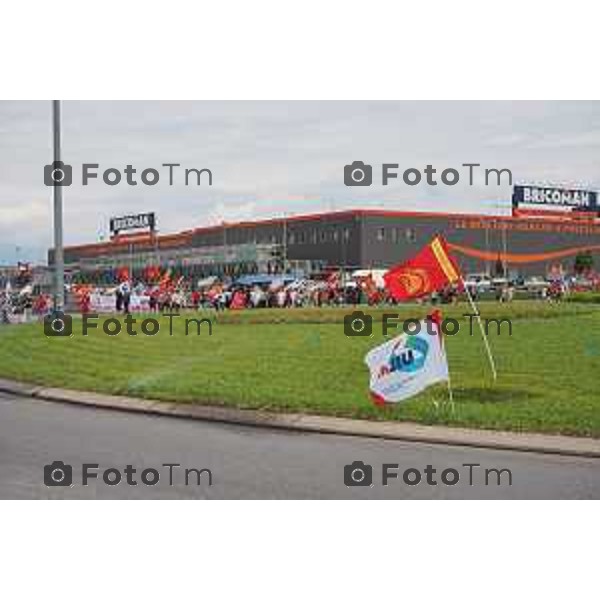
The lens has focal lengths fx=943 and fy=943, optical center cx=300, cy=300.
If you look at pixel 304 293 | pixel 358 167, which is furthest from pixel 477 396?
pixel 304 293

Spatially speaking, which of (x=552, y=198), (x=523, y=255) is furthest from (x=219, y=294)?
(x=552, y=198)

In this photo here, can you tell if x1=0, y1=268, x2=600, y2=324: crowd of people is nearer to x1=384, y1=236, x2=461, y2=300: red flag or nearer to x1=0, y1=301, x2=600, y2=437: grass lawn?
x1=0, y1=301, x2=600, y2=437: grass lawn

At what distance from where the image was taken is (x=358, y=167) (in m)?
13.4

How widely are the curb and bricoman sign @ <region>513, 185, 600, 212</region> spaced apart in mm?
4059

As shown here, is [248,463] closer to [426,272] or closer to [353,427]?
[353,427]

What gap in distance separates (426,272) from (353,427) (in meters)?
2.38

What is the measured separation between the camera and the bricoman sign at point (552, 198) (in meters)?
13.7

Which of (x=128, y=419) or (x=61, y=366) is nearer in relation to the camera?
(x=128, y=419)

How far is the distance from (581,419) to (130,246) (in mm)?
8636

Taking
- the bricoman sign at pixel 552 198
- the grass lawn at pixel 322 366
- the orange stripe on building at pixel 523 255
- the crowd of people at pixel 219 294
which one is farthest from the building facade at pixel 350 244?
the grass lawn at pixel 322 366

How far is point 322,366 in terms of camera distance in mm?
16562

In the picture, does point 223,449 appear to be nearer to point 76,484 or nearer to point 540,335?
point 76,484


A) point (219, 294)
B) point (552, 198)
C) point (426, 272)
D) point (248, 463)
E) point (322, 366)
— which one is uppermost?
point (552, 198)

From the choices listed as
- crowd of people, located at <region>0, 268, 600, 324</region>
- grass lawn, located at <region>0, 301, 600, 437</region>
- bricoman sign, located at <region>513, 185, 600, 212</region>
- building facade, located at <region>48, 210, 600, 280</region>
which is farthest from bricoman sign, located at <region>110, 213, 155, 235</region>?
bricoman sign, located at <region>513, 185, 600, 212</region>
